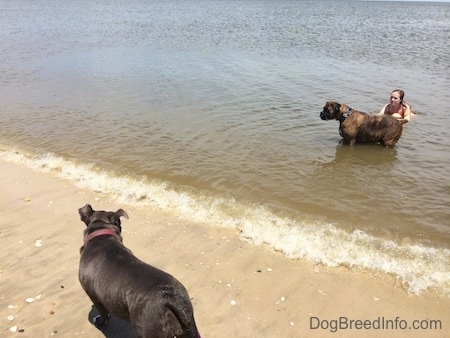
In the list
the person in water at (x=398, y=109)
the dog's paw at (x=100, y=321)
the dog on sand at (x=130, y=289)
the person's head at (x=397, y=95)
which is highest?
the person's head at (x=397, y=95)

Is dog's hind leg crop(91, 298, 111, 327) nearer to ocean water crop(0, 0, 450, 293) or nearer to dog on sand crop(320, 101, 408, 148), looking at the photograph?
ocean water crop(0, 0, 450, 293)

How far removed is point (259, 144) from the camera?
9328 mm

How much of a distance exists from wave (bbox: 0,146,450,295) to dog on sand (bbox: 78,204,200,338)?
2321 mm

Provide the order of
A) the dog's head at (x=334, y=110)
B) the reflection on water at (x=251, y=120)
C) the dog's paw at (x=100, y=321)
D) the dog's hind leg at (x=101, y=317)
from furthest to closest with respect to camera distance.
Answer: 1. the dog's head at (x=334, y=110)
2. the reflection on water at (x=251, y=120)
3. the dog's paw at (x=100, y=321)
4. the dog's hind leg at (x=101, y=317)

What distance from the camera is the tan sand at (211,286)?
420 centimetres

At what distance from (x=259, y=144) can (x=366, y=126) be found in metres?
2.71

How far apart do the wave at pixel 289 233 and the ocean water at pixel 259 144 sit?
25 mm

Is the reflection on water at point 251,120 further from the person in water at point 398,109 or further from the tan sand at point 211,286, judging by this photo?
the tan sand at point 211,286

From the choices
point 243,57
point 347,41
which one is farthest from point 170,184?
point 347,41

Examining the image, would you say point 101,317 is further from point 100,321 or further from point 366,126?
point 366,126

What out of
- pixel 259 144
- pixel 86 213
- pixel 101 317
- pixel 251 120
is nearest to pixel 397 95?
pixel 259 144

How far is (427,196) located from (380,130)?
250cm

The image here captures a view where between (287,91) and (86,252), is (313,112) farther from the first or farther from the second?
(86,252)

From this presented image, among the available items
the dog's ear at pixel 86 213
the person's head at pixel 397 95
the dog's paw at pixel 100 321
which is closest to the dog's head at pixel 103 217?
the dog's ear at pixel 86 213
